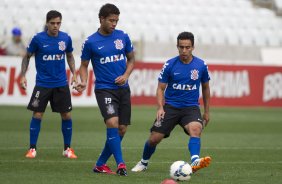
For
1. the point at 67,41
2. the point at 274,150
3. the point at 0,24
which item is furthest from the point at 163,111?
the point at 0,24

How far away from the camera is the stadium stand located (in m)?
27.6

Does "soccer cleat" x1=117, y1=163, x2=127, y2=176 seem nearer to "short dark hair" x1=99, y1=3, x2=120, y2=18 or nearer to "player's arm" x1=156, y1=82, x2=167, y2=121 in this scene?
"player's arm" x1=156, y1=82, x2=167, y2=121

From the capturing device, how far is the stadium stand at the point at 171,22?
27562 millimetres

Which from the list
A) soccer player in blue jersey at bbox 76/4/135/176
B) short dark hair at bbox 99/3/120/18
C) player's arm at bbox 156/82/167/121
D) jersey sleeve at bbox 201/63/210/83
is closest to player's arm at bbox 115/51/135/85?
soccer player in blue jersey at bbox 76/4/135/176

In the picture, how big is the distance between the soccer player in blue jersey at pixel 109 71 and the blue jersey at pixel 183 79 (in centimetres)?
54

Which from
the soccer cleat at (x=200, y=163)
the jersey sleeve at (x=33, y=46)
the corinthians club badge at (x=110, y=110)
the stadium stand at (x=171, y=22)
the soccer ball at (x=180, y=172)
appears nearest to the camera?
the soccer ball at (x=180, y=172)

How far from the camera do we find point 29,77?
23.0 metres

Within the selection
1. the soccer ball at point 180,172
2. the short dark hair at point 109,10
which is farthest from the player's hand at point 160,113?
the short dark hair at point 109,10

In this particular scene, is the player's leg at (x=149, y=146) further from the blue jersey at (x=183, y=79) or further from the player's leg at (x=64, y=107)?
the player's leg at (x=64, y=107)

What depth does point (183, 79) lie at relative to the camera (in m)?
10.8

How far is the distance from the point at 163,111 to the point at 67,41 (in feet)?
9.89

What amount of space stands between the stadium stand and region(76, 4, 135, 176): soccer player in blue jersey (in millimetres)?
15295

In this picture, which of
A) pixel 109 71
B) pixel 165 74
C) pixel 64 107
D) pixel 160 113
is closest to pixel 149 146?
pixel 160 113

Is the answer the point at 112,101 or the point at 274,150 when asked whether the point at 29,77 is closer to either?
the point at 274,150
